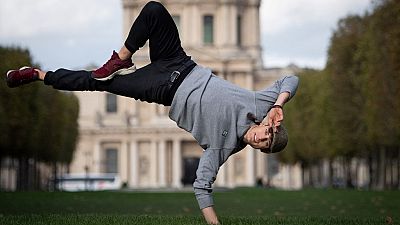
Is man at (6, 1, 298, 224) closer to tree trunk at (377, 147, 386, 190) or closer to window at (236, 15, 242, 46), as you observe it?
tree trunk at (377, 147, 386, 190)

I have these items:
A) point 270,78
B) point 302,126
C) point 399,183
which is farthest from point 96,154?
point 399,183

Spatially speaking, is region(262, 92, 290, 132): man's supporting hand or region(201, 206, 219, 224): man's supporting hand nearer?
region(262, 92, 290, 132): man's supporting hand

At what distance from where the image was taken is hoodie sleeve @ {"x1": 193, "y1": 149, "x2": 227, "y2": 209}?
40.1ft

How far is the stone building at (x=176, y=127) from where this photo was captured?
133 m

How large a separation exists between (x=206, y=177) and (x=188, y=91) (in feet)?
3.14

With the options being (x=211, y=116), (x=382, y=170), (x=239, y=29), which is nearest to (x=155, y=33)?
(x=211, y=116)

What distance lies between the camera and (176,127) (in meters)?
134

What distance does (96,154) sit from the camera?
137m

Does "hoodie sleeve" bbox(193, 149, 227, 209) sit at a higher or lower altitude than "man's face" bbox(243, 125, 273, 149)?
lower

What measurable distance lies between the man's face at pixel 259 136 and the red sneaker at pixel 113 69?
150 centimetres

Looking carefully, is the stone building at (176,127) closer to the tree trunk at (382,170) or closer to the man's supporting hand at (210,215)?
the tree trunk at (382,170)

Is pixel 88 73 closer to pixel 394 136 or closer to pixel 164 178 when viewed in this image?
pixel 394 136

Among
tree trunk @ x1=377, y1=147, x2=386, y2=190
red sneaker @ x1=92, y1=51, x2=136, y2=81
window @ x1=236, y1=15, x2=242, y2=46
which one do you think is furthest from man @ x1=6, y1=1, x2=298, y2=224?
window @ x1=236, y1=15, x2=242, y2=46

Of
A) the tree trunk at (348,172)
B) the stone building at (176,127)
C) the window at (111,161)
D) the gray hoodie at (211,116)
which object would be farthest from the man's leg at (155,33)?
the window at (111,161)
